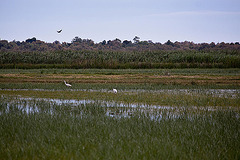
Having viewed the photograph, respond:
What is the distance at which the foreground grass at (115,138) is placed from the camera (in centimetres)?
652

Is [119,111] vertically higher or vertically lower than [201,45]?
lower

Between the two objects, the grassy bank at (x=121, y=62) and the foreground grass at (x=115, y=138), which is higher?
the grassy bank at (x=121, y=62)

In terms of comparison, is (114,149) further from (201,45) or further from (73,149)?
(201,45)

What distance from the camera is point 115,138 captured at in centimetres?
758

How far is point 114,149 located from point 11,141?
8.67ft

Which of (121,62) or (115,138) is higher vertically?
(121,62)

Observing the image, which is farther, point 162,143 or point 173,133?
point 173,133

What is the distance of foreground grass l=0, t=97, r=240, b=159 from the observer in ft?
21.4

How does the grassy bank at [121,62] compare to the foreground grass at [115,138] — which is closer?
the foreground grass at [115,138]

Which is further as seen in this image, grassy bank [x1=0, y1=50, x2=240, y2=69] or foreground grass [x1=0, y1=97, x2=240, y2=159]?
grassy bank [x1=0, y1=50, x2=240, y2=69]

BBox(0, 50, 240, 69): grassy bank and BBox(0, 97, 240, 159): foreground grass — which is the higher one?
BBox(0, 50, 240, 69): grassy bank

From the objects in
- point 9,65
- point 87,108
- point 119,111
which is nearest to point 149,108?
point 119,111

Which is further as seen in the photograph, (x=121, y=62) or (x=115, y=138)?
(x=121, y=62)

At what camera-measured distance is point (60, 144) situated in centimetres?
709
